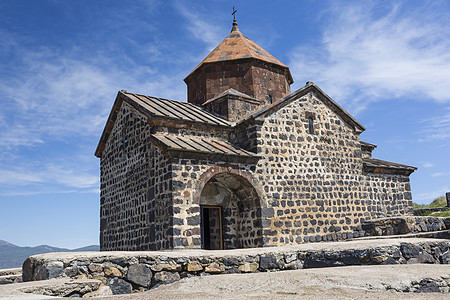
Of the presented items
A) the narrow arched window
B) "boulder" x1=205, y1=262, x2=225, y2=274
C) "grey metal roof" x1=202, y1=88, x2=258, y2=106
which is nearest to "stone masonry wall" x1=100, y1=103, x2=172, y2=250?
"grey metal roof" x1=202, y1=88, x2=258, y2=106

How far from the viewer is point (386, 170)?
14.2 m

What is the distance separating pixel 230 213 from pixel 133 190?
2.93 metres

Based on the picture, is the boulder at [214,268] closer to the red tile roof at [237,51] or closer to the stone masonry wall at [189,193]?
the stone masonry wall at [189,193]

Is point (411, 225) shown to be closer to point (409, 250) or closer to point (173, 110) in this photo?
point (409, 250)

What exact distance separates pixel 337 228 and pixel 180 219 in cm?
540

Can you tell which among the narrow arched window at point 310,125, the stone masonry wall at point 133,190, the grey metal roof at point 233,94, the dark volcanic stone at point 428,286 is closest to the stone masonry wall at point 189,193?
the stone masonry wall at point 133,190

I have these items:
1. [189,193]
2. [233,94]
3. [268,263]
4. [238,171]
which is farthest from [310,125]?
[268,263]

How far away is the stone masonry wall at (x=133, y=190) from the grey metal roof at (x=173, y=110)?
42cm

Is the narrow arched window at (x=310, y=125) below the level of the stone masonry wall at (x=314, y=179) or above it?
above

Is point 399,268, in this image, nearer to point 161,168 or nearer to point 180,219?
point 180,219

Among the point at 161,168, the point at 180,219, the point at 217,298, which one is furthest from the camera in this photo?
the point at 161,168

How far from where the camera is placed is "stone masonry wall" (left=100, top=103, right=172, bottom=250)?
9.98 m

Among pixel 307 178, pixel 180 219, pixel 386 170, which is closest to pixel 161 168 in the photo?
pixel 180 219

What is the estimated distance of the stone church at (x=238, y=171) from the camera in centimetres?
1011
